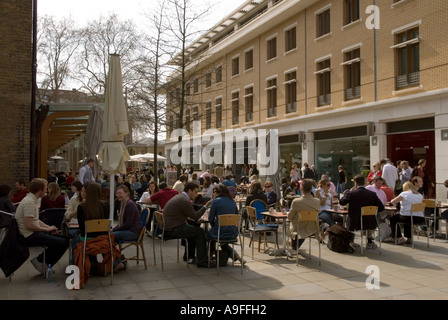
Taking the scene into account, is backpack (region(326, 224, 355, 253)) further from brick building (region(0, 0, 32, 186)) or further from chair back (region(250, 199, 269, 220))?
brick building (region(0, 0, 32, 186))

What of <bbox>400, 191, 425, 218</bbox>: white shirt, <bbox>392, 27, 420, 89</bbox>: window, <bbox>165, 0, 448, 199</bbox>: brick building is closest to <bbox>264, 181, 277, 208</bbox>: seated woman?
<bbox>400, 191, 425, 218</bbox>: white shirt

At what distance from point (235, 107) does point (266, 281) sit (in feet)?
86.3

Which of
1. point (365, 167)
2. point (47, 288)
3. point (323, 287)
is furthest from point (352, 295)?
point (365, 167)

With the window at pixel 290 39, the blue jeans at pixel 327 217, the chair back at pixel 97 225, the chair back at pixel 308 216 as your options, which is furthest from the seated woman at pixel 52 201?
the window at pixel 290 39

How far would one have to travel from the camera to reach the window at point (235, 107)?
31.3 metres

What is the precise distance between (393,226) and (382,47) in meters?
12.1

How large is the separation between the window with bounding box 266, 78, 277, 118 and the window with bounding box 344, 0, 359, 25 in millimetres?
6991

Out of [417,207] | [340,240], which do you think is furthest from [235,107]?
[340,240]

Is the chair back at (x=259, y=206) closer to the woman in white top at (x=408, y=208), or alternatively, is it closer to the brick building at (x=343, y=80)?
the woman in white top at (x=408, y=208)

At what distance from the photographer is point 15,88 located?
11.1m

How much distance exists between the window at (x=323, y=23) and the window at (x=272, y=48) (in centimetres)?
465

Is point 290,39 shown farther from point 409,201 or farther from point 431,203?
point 409,201

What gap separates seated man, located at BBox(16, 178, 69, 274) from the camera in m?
6.16

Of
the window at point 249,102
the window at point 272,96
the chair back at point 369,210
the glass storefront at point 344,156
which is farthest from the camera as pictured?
the window at point 249,102
